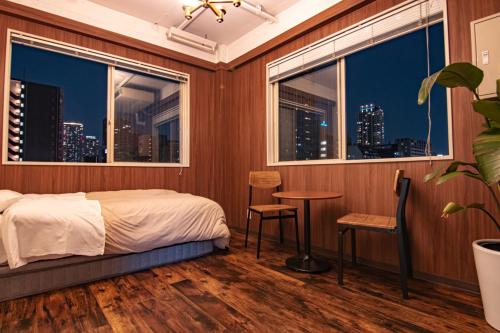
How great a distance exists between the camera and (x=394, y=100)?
259 cm

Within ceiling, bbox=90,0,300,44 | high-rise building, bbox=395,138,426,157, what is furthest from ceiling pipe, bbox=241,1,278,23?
high-rise building, bbox=395,138,426,157

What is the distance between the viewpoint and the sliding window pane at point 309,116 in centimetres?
311

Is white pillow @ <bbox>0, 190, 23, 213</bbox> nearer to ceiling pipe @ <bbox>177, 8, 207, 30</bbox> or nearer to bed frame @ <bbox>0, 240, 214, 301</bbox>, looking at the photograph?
bed frame @ <bbox>0, 240, 214, 301</bbox>

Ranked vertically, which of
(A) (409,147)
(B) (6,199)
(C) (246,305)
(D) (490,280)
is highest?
(A) (409,147)

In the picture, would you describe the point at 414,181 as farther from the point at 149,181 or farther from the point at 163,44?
the point at 163,44

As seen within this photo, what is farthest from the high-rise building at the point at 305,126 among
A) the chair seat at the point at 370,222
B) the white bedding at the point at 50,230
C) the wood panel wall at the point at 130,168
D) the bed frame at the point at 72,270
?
the white bedding at the point at 50,230

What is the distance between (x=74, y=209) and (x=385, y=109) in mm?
2956

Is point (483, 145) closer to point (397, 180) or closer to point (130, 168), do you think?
point (397, 180)

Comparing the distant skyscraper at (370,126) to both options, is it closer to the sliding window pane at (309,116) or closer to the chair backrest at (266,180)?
the sliding window pane at (309,116)

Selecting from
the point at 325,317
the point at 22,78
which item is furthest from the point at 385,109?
the point at 22,78

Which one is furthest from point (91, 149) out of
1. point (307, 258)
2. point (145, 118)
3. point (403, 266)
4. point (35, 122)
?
point (403, 266)

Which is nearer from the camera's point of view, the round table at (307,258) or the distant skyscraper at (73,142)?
the round table at (307,258)

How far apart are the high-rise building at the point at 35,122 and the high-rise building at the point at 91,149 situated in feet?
0.85

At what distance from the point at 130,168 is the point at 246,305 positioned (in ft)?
8.62
